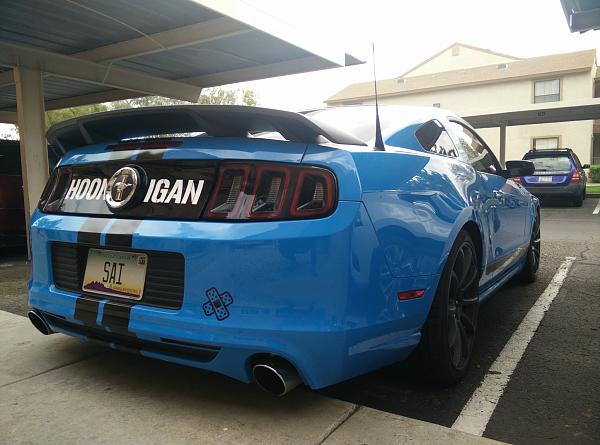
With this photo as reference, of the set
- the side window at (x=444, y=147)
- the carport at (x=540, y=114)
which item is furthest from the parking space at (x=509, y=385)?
the carport at (x=540, y=114)

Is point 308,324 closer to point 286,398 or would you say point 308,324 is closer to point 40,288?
point 286,398

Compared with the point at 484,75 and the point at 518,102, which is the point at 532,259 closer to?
the point at 518,102

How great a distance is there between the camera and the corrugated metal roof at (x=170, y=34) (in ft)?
20.0

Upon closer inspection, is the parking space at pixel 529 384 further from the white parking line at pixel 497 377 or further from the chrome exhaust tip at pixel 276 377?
the chrome exhaust tip at pixel 276 377

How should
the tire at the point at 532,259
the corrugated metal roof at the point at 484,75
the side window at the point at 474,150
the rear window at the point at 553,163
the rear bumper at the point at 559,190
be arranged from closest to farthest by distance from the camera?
the side window at the point at 474,150
the tire at the point at 532,259
the rear bumper at the point at 559,190
the rear window at the point at 553,163
the corrugated metal roof at the point at 484,75

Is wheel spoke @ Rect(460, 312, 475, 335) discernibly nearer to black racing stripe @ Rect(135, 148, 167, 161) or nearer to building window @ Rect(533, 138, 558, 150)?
black racing stripe @ Rect(135, 148, 167, 161)

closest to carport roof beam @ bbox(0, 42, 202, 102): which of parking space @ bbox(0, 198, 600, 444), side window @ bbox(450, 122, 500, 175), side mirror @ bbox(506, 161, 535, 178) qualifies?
parking space @ bbox(0, 198, 600, 444)

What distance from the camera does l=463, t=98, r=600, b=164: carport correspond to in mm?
16045

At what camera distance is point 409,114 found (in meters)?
2.96

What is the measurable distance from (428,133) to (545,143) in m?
26.7

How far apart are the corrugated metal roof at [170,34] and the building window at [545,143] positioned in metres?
21.4

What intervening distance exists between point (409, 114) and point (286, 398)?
5.55ft

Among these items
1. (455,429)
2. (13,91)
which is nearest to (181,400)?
(455,429)

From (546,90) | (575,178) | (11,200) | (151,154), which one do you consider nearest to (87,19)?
(11,200)
